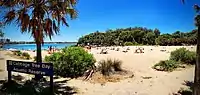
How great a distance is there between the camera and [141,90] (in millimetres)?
11680

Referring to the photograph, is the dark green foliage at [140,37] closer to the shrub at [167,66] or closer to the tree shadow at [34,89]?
the shrub at [167,66]

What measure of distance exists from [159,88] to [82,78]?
4228 millimetres

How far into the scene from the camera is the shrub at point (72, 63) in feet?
49.6

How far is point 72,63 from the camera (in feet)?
49.9

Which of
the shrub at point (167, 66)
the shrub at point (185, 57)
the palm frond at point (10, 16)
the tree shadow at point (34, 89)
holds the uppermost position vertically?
the palm frond at point (10, 16)

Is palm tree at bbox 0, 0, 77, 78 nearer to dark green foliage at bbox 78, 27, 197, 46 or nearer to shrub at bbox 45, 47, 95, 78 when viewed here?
shrub at bbox 45, 47, 95, 78

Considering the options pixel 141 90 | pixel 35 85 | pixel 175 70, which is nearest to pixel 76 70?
pixel 35 85

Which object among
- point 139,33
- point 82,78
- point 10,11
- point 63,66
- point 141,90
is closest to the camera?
point 141,90

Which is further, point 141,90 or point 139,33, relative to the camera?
point 139,33

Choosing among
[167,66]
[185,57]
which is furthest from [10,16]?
[185,57]

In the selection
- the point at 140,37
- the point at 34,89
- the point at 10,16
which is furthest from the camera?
the point at 140,37

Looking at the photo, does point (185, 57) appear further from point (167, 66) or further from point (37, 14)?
point (37, 14)

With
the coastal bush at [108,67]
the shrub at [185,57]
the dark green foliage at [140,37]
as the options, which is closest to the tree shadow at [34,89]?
the coastal bush at [108,67]

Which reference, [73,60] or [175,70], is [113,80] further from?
[175,70]
